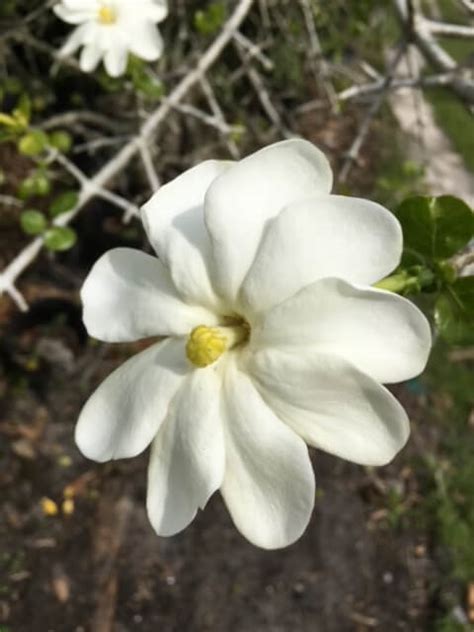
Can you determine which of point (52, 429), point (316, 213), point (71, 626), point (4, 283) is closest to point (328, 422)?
point (316, 213)

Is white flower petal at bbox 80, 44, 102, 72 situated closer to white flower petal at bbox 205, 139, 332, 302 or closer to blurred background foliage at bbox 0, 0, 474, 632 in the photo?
blurred background foliage at bbox 0, 0, 474, 632

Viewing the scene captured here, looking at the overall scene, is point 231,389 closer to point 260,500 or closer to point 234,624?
point 260,500

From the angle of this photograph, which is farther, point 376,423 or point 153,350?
point 153,350

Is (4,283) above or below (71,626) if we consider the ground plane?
above

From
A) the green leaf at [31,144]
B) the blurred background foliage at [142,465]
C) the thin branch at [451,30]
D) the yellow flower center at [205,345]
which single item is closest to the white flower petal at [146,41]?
the green leaf at [31,144]

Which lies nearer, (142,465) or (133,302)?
(133,302)

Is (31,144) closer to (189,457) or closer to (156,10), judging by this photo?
(156,10)

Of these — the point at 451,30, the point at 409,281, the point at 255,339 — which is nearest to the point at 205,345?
the point at 255,339
